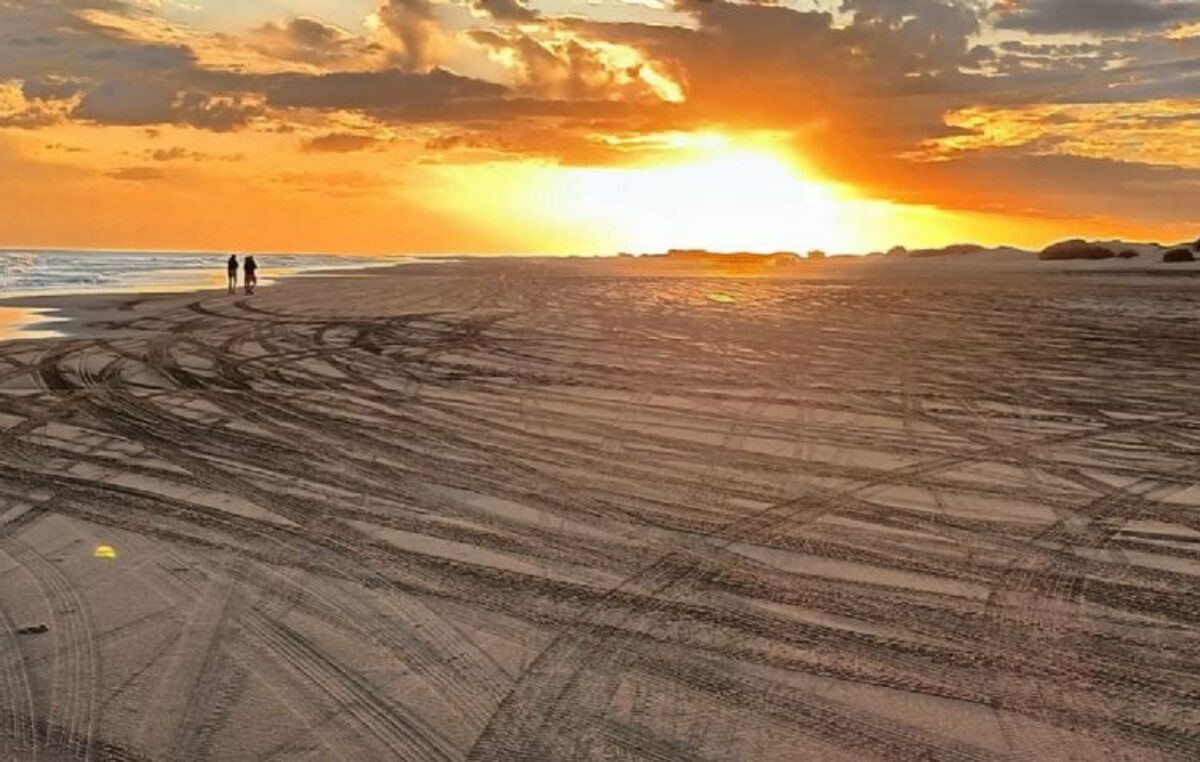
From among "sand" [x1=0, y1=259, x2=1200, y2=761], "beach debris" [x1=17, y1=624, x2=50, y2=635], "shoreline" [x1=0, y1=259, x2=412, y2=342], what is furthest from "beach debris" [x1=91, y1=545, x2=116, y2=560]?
"shoreline" [x1=0, y1=259, x2=412, y2=342]

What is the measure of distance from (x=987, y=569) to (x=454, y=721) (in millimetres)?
3393

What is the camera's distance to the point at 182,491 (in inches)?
285

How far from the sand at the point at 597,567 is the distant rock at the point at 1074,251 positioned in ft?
199

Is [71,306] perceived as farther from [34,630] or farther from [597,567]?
[597,567]

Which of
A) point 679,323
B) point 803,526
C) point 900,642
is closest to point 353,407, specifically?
point 803,526

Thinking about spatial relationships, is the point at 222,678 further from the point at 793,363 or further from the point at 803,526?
the point at 793,363

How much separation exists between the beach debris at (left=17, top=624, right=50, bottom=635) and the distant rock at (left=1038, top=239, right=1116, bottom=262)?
72.7 metres

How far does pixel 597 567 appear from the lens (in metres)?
5.64

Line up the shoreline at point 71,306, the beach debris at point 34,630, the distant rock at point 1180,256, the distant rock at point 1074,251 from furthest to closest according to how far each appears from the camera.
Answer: the distant rock at point 1074,251 → the distant rock at point 1180,256 → the shoreline at point 71,306 → the beach debris at point 34,630

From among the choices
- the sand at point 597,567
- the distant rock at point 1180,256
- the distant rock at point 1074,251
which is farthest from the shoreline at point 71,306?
the distant rock at point 1074,251

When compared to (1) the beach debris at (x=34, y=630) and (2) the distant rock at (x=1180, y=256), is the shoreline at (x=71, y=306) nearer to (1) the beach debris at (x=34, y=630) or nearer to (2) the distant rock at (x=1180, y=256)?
(1) the beach debris at (x=34, y=630)

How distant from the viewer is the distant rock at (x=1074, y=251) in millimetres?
66812

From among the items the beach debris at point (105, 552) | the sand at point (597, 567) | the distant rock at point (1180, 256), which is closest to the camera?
the sand at point (597, 567)

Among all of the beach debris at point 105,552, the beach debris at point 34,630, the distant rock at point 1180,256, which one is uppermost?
the distant rock at point 1180,256
